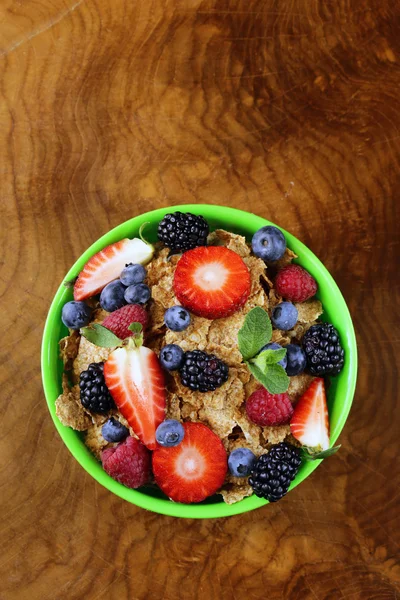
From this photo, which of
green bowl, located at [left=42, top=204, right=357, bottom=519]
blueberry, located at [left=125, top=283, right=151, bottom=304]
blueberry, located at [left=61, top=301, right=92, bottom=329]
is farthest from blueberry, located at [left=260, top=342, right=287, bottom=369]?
blueberry, located at [left=61, top=301, right=92, bottom=329]

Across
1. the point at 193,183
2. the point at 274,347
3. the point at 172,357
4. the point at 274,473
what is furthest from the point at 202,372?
the point at 193,183

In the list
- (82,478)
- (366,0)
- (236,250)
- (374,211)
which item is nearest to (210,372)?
(236,250)

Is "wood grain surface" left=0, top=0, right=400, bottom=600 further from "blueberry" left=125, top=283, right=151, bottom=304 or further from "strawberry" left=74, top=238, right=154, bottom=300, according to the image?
"blueberry" left=125, top=283, right=151, bottom=304

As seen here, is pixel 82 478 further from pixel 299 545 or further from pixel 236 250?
pixel 236 250

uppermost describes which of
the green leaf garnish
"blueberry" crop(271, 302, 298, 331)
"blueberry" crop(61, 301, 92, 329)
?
"blueberry" crop(61, 301, 92, 329)

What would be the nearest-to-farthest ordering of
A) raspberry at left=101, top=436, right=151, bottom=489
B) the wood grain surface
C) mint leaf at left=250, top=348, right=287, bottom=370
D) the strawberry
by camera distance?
mint leaf at left=250, top=348, right=287, bottom=370, raspberry at left=101, top=436, right=151, bottom=489, the strawberry, the wood grain surface

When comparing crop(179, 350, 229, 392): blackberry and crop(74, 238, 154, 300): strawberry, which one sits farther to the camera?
crop(74, 238, 154, 300): strawberry

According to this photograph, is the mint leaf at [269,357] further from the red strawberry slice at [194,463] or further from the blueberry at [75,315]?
the blueberry at [75,315]
